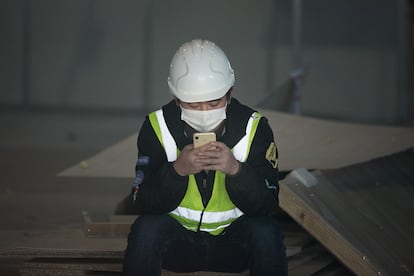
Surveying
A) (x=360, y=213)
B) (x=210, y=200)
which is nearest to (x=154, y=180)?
(x=210, y=200)

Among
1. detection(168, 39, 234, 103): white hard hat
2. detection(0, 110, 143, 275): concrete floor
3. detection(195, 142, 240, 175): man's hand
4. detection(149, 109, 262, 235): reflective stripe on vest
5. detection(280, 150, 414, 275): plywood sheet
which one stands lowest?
detection(0, 110, 143, 275): concrete floor

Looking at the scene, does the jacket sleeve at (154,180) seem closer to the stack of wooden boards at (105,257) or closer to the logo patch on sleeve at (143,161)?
the logo patch on sleeve at (143,161)

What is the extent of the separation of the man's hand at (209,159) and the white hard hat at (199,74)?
0.88 ft

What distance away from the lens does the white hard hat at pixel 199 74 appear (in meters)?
3.97

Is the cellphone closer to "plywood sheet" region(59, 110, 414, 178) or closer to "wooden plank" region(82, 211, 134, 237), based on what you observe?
"wooden plank" region(82, 211, 134, 237)

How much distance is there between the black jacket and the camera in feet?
12.8

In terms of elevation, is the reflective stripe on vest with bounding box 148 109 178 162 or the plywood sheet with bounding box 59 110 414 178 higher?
the reflective stripe on vest with bounding box 148 109 178 162

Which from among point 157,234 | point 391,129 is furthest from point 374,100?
point 157,234

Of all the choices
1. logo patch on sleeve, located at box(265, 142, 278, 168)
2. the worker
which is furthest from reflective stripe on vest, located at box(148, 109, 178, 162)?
logo patch on sleeve, located at box(265, 142, 278, 168)

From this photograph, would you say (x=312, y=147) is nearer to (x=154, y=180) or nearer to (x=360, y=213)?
(x=360, y=213)

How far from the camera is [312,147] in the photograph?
6238mm

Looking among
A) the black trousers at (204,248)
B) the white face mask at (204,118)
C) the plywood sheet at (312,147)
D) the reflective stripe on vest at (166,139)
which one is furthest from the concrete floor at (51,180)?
the white face mask at (204,118)

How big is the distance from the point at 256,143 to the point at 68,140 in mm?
7493

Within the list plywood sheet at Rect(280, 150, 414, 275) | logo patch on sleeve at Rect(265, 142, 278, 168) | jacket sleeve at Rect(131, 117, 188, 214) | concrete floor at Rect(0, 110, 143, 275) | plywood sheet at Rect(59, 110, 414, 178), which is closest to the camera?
jacket sleeve at Rect(131, 117, 188, 214)
